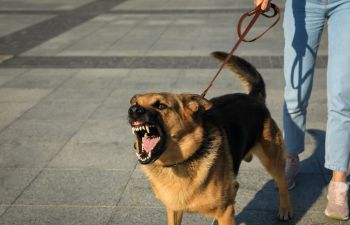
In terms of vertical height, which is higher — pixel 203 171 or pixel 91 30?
pixel 203 171

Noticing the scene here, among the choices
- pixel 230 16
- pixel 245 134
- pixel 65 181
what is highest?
pixel 245 134

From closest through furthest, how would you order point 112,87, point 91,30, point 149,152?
point 149,152 → point 112,87 → point 91,30

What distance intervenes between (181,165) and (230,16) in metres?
10.2

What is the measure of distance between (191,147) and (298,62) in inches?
55.5

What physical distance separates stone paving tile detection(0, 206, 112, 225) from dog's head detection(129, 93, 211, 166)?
3.29 feet

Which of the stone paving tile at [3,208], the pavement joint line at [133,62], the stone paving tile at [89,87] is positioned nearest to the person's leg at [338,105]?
the stone paving tile at [3,208]

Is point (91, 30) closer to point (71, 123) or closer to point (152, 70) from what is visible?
point (152, 70)

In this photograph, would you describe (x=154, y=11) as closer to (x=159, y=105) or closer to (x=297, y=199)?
(x=297, y=199)

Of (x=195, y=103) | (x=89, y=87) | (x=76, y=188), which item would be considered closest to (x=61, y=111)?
(x=89, y=87)

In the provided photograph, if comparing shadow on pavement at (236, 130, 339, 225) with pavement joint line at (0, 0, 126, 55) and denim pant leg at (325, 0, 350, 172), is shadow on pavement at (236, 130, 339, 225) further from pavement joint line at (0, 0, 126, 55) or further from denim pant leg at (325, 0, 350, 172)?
pavement joint line at (0, 0, 126, 55)

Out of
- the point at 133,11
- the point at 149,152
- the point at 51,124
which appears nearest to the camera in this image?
the point at 149,152

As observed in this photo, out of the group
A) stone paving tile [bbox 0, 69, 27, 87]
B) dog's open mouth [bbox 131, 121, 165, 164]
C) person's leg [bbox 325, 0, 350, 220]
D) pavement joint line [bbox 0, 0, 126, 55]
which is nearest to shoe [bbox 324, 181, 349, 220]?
person's leg [bbox 325, 0, 350, 220]

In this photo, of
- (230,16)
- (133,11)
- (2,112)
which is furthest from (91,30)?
(2,112)

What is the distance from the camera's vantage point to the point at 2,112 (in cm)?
608
